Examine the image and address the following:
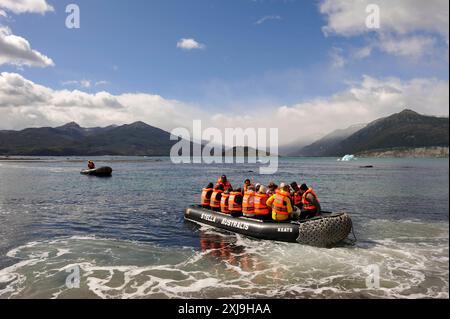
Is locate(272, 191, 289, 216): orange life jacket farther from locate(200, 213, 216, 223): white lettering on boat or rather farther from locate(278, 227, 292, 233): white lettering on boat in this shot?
locate(200, 213, 216, 223): white lettering on boat

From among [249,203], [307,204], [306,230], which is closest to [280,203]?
[307,204]

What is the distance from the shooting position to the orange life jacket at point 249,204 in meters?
18.0

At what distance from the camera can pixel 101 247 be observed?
16250 mm

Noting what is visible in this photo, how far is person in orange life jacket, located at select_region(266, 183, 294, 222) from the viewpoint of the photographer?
16.7m

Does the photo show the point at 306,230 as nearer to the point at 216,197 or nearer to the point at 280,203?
the point at 280,203

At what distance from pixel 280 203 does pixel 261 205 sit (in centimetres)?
123

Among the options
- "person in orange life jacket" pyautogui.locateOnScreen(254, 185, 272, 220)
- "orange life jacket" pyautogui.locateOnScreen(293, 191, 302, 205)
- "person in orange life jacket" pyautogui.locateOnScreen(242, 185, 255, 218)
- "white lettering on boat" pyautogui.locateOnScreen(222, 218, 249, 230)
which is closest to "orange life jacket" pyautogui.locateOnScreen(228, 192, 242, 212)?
"person in orange life jacket" pyautogui.locateOnScreen(242, 185, 255, 218)

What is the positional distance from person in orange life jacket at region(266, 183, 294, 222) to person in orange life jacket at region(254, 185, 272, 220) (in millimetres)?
674

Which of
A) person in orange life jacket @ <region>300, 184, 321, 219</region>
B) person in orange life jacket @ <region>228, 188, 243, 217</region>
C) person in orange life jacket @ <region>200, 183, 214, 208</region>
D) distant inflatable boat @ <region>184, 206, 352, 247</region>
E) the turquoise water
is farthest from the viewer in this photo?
person in orange life jacket @ <region>200, 183, 214, 208</region>

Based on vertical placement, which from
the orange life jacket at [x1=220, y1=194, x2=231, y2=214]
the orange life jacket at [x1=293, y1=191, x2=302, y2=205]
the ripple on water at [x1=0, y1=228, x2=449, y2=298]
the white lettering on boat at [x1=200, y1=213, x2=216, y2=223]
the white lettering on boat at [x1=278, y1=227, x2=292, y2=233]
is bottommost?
the ripple on water at [x1=0, y1=228, x2=449, y2=298]

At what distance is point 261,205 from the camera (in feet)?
57.6
